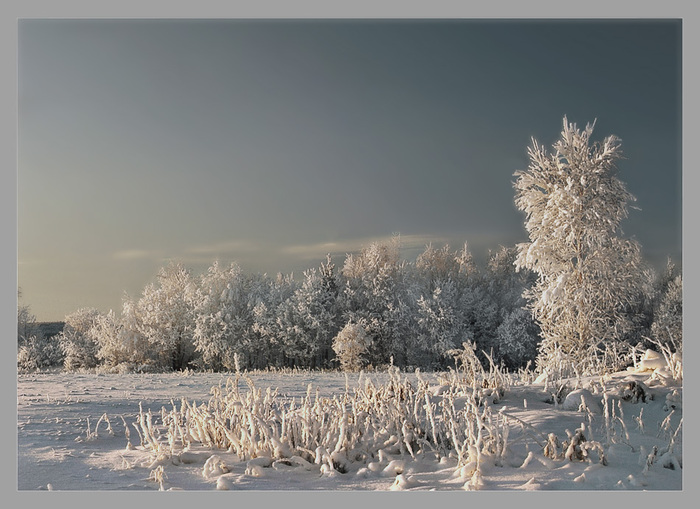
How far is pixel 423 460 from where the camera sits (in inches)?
183

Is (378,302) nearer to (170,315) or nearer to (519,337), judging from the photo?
(519,337)

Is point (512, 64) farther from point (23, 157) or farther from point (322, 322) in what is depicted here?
point (23, 157)

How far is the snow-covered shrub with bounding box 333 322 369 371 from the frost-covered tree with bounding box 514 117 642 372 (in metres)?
1.93

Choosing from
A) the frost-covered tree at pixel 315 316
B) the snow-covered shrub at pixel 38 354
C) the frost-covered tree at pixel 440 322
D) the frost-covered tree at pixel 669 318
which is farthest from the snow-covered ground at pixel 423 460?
the frost-covered tree at pixel 315 316

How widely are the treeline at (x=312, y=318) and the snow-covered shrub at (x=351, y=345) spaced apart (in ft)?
0.17

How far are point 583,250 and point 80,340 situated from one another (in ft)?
18.3

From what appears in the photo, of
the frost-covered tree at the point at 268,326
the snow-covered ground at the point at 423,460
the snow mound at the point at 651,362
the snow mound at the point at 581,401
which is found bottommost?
the snow-covered ground at the point at 423,460

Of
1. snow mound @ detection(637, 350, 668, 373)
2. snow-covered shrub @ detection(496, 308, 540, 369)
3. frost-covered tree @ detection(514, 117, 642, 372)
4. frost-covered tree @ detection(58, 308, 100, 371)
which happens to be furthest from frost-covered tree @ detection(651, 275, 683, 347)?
frost-covered tree @ detection(58, 308, 100, 371)

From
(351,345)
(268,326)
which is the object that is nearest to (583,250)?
(351,345)

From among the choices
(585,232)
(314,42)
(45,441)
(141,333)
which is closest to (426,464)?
(45,441)

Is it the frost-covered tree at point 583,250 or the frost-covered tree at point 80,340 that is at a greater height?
the frost-covered tree at point 583,250

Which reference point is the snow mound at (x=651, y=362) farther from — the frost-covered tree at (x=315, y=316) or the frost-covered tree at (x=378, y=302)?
the frost-covered tree at (x=315, y=316)

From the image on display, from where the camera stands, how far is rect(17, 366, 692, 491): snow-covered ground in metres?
4.34

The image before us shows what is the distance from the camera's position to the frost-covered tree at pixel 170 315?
26.6 feet
